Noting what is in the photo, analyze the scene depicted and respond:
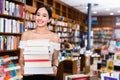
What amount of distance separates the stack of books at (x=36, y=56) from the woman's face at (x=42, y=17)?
0.57 feet

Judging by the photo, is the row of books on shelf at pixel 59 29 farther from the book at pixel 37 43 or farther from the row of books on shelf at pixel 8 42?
the book at pixel 37 43

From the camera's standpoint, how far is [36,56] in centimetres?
152

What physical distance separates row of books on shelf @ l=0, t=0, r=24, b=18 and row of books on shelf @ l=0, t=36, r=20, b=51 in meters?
0.52

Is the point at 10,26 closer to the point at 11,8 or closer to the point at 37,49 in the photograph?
the point at 11,8

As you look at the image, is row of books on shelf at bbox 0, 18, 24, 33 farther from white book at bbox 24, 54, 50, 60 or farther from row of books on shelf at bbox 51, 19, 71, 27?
row of books on shelf at bbox 51, 19, 71, 27

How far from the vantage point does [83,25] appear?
1403cm

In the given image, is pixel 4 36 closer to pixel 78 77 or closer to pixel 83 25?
pixel 78 77

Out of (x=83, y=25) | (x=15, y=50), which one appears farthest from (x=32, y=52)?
(x=83, y=25)

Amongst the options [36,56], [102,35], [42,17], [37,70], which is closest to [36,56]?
[36,56]

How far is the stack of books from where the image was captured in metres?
1.51

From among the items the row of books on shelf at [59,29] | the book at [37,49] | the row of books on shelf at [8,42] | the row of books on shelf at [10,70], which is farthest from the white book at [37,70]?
the row of books on shelf at [59,29]

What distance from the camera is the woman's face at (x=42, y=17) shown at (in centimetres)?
164

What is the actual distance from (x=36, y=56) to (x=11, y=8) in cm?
304

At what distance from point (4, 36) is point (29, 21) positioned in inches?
84.9
